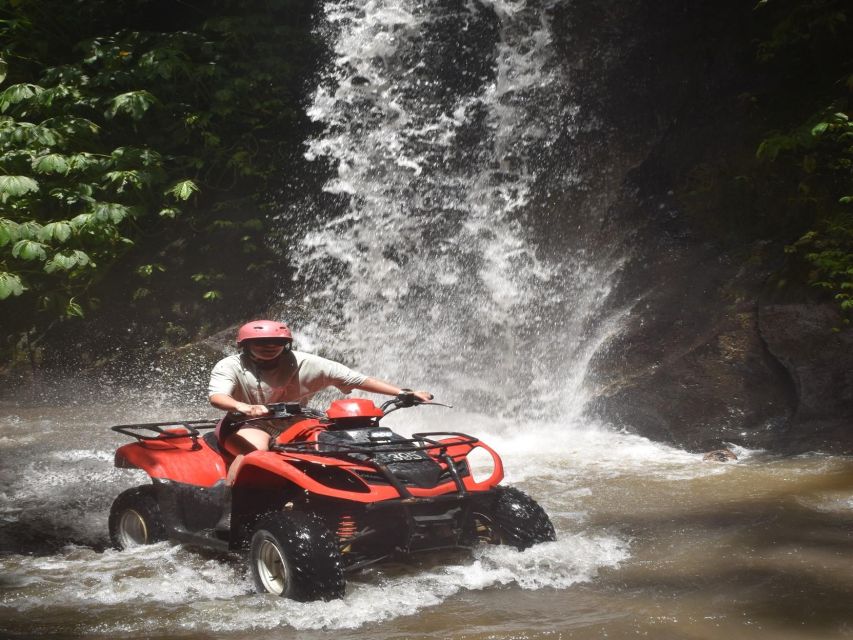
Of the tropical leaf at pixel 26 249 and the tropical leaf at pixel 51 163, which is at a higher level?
the tropical leaf at pixel 51 163

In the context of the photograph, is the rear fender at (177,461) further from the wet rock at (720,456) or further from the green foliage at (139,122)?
the green foliage at (139,122)

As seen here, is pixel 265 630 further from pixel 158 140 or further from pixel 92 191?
pixel 158 140

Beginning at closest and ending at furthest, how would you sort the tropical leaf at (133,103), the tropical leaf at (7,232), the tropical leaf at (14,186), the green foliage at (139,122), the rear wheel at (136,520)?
1. the rear wheel at (136,520)
2. the tropical leaf at (14,186)
3. the tropical leaf at (7,232)
4. the tropical leaf at (133,103)
5. the green foliage at (139,122)

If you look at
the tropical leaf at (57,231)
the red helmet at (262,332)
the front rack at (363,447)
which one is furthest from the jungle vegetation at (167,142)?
the front rack at (363,447)

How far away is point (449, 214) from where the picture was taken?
421 inches

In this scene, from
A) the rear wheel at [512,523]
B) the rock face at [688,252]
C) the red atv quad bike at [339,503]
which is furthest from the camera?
the rock face at [688,252]

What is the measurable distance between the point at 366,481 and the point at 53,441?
565 centimetres

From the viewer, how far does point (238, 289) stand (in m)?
11.3

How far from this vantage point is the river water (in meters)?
3.32

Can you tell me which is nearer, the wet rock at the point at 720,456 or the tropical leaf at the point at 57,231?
the wet rock at the point at 720,456

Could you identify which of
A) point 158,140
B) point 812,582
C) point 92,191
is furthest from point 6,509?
point 158,140

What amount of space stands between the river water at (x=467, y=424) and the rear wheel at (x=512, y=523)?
11 cm

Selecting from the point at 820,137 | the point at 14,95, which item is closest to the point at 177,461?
the point at 820,137

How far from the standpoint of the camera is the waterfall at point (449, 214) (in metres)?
9.34
